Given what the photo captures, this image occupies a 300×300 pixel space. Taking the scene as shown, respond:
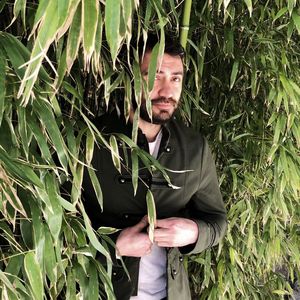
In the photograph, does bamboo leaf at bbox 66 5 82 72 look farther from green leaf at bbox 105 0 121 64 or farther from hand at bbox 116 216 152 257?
hand at bbox 116 216 152 257

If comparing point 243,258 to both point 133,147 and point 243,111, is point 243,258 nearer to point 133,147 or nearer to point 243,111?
point 243,111

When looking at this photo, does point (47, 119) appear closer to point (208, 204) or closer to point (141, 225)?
point (141, 225)

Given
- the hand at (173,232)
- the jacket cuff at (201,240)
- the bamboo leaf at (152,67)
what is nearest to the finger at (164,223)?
the hand at (173,232)

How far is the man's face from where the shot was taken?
4.20 ft

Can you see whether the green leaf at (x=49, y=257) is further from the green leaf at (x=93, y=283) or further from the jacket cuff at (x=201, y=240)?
the jacket cuff at (x=201, y=240)

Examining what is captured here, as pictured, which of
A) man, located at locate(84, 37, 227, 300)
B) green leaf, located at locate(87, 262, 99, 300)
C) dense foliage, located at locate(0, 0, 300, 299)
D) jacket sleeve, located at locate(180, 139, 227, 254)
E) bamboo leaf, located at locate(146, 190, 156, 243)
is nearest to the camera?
dense foliage, located at locate(0, 0, 300, 299)

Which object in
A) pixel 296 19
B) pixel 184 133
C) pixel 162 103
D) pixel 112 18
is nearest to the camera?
pixel 112 18

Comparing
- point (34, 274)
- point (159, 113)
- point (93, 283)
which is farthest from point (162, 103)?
point (34, 274)

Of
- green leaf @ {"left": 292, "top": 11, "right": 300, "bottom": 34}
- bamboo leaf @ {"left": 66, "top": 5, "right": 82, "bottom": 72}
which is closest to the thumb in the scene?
bamboo leaf @ {"left": 66, "top": 5, "right": 82, "bottom": 72}

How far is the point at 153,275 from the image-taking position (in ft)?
4.37

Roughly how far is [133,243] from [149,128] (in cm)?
33

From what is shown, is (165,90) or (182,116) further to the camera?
(182,116)

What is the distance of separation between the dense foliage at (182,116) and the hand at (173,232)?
144 millimetres

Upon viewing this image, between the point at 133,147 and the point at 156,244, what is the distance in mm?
302
